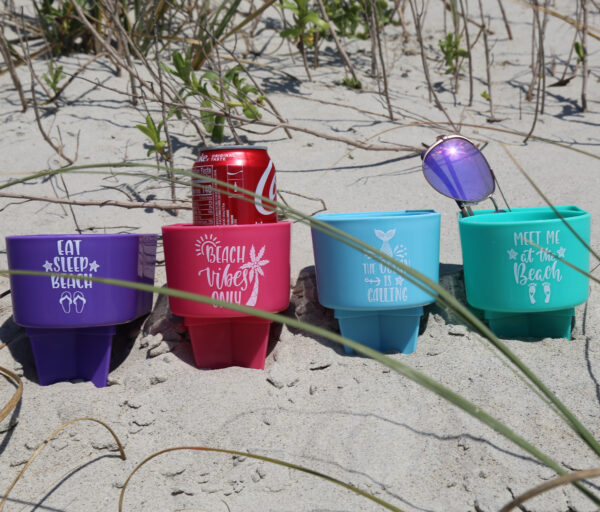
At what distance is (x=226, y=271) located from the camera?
1.27 meters

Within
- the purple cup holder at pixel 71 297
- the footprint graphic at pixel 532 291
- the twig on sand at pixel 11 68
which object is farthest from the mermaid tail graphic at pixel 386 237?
the twig on sand at pixel 11 68

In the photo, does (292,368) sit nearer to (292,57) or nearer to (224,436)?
(224,436)

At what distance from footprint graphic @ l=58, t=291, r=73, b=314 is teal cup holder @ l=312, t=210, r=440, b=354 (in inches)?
19.4

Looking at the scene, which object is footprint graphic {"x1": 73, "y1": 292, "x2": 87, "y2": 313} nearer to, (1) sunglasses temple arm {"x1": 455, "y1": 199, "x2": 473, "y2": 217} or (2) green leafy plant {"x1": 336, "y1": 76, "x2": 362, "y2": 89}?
(1) sunglasses temple arm {"x1": 455, "y1": 199, "x2": 473, "y2": 217}

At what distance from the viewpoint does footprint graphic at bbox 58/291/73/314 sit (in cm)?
128

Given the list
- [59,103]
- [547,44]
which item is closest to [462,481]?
[59,103]

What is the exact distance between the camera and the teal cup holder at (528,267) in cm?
125

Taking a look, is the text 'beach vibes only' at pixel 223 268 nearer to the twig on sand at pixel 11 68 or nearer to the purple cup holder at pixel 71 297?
the purple cup holder at pixel 71 297

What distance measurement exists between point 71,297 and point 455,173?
0.85 meters

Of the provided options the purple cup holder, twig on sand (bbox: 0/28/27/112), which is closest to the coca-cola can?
the purple cup holder

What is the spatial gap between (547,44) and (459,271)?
5.63 feet

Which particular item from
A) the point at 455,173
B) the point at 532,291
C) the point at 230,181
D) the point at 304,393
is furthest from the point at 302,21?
the point at 304,393

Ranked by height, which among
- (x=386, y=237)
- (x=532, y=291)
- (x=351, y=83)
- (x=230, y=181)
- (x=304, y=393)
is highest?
(x=351, y=83)

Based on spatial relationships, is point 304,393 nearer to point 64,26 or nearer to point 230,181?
point 230,181
